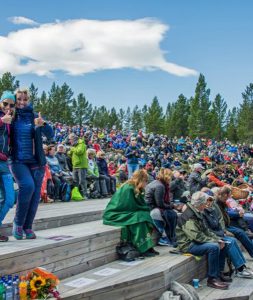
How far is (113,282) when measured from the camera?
13.2 ft

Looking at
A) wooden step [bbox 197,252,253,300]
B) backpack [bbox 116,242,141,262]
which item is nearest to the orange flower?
backpack [bbox 116,242,141,262]

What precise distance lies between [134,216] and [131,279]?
4.89ft

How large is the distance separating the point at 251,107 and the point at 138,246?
65386 millimetres

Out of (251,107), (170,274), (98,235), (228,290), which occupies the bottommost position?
(228,290)

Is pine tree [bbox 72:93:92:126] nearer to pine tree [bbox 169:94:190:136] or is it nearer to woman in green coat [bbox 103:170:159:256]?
pine tree [bbox 169:94:190:136]

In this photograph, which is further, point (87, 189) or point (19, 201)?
point (87, 189)

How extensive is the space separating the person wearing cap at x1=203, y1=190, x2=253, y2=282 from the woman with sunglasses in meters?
3.27

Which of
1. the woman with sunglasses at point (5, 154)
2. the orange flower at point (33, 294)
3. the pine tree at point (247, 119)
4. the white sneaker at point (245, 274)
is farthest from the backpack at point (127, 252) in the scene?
the pine tree at point (247, 119)

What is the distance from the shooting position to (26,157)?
4.18 meters

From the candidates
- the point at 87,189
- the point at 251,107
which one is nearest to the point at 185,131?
the point at 251,107

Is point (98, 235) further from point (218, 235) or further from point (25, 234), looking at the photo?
point (218, 235)

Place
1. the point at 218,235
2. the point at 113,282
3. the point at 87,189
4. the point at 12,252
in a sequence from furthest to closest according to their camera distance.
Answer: the point at 87,189, the point at 218,235, the point at 113,282, the point at 12,252

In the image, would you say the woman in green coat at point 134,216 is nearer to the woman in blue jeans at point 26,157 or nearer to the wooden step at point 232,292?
the wooden step at point 232,292

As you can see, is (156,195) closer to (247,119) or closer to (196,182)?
(196,182)
